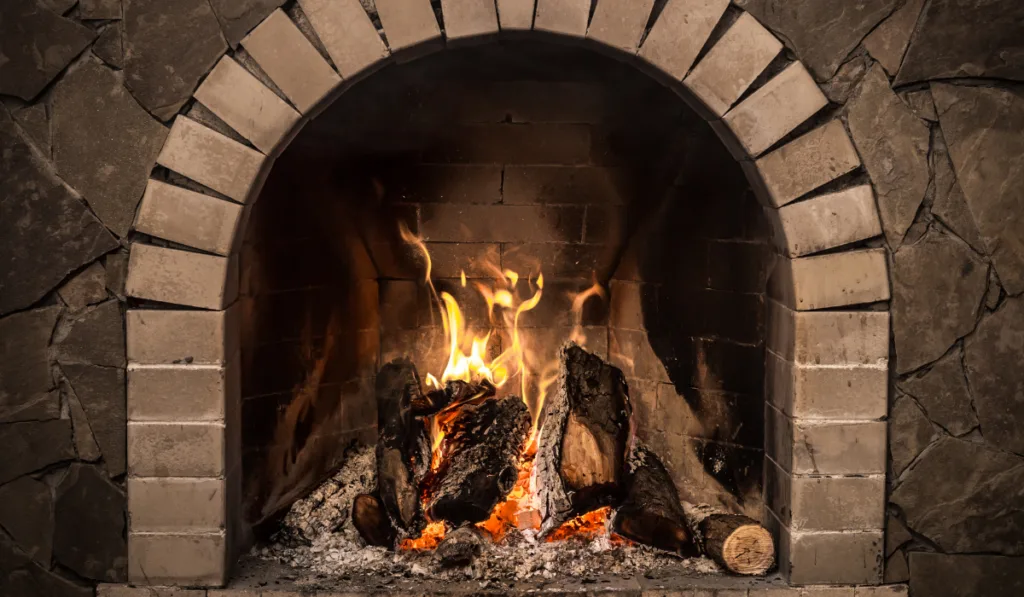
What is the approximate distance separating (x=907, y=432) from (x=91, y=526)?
2666 millimetres

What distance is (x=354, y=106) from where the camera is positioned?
3906mm

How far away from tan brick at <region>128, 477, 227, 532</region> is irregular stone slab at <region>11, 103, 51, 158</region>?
3.57ft

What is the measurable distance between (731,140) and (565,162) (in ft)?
3.31

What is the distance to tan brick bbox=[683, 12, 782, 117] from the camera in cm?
315

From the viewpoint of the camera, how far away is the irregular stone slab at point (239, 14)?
3102 mm

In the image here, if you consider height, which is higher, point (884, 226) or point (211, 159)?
point (211, 159)

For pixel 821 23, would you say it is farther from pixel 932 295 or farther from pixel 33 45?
pixel 33 45

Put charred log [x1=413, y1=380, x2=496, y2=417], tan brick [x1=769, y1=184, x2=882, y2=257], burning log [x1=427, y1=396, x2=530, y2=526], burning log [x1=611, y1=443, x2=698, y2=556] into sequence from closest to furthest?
tan brick [x1=769, y1=184, x2=882, y2=257], burning log [x1=611, y1=443, x2=698, y2=556], burning log [x1=427, y1=396, x2=530, y2=526], charred log [x1=413, y1=380, x2=496, y2=417]

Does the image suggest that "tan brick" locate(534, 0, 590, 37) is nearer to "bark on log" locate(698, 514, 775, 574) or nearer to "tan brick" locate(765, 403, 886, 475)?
"tan brick" locate(765, 403, 886, 475)

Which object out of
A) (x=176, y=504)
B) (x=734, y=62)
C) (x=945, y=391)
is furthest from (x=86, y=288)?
(x=945, y=391)

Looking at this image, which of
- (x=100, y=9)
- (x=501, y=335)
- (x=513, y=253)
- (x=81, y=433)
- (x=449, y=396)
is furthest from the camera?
(x=501, y=335)

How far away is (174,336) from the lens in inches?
125

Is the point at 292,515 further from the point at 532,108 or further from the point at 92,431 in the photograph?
the point at 532,108

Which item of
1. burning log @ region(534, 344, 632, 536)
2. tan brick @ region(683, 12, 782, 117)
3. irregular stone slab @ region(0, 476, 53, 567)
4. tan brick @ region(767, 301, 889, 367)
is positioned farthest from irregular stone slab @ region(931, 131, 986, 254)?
irregular stone slab @ region(0, 476, 53, 567)
